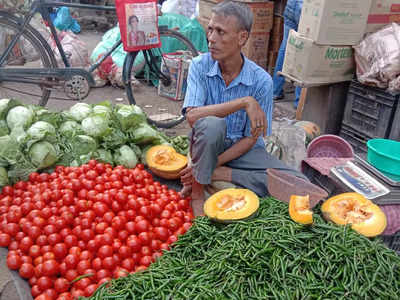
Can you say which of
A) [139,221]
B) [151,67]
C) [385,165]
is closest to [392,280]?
[385,165]

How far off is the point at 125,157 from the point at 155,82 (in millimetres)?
3238

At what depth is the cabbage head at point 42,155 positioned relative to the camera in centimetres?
294

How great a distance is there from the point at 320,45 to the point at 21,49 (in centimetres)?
368

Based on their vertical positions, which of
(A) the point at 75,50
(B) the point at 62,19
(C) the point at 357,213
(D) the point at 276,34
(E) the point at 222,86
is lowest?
(C) the point at 357,213

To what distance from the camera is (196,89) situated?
273 cm

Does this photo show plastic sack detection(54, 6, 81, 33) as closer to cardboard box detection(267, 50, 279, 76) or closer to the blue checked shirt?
cardboard box detection(267, 50, 279, 76)

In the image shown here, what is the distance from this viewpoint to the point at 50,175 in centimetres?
287

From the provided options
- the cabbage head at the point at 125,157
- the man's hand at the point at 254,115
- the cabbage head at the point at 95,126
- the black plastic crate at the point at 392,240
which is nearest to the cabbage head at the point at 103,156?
the cabbage head at the point at 125,157

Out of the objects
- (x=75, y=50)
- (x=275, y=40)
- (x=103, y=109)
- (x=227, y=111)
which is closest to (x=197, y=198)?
(x=227, y=111)

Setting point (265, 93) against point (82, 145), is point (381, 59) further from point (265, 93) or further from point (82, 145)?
point (82, 145)

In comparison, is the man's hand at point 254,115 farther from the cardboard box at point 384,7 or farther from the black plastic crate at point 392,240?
the cardboard box at point 384,7

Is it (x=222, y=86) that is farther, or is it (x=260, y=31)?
(x=260, y=31)

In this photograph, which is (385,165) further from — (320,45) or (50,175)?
(50,175)

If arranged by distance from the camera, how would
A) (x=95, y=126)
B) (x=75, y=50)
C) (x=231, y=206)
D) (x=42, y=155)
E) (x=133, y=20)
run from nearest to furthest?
(x=231, y=206)
(x=42, y=155)
(x=95, y=126)
(x=133, y=20)
(x=75, y=50)
